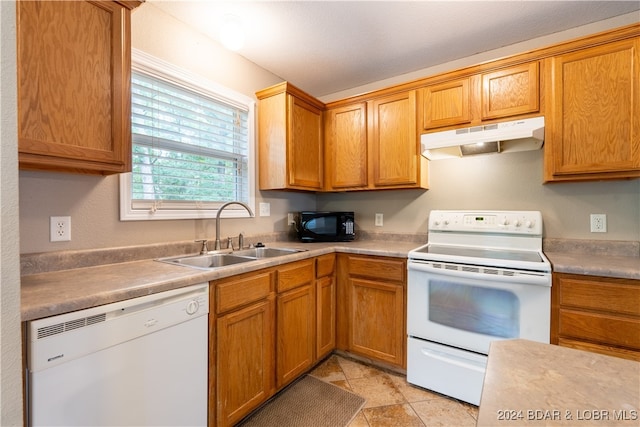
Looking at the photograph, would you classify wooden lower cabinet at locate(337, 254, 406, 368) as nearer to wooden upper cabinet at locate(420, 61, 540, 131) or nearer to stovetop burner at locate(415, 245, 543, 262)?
stovetop burner at locate(415, 245, 543, 262)

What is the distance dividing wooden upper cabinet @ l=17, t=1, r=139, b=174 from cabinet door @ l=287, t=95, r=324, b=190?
4.03ft

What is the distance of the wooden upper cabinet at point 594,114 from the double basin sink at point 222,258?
189cm

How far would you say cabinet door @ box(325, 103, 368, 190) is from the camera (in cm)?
262

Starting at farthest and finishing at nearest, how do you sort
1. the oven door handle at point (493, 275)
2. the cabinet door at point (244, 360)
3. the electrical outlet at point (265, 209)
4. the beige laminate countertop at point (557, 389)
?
the electrical outlet at point (265, 209) → the oven door handle at point (493, 275) → the cabinet door at point (244, 360) → the beige laminate countertop at point (557, 389)

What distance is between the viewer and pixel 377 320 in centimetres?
216

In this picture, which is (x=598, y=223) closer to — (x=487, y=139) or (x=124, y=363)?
(x=487, y=139)

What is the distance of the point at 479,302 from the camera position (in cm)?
174

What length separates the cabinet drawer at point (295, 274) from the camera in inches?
71.8

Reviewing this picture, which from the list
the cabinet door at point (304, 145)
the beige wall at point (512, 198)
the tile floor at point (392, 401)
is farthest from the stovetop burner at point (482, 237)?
the cabinet door at point (304, 145)

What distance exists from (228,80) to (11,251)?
79.7 inches

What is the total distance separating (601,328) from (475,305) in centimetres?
57

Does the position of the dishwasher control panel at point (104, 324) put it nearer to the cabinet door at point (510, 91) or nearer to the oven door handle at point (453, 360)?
the oven door handle at point (453, 360)

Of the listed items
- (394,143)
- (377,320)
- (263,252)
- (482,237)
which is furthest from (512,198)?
(263,252)

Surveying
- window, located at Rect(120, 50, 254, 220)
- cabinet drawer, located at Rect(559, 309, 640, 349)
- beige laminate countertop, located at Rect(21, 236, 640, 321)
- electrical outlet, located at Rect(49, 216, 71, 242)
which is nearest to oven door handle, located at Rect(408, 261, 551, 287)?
beige laminate countertop, located at Rect(21, 236, 640, 321)
